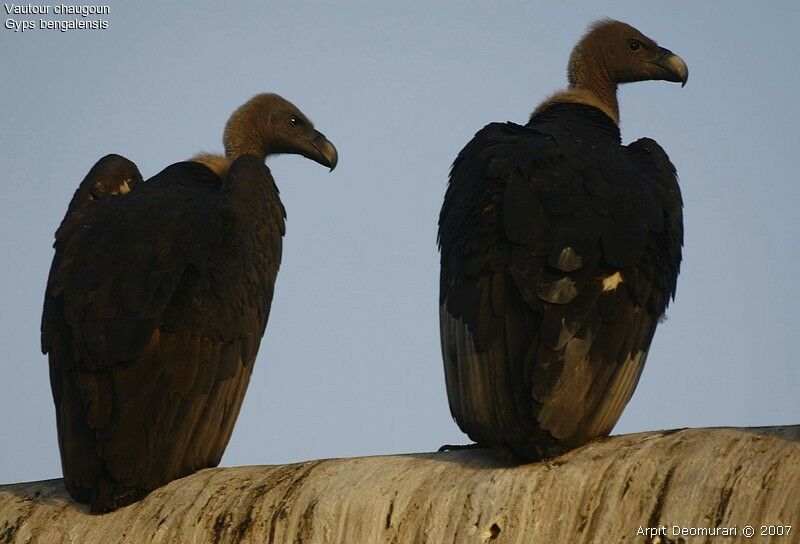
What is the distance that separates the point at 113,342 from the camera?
7879 mm

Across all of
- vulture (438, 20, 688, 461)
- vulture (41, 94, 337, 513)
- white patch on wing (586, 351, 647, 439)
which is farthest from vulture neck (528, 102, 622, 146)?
vulture (41, 94, 337, 513)

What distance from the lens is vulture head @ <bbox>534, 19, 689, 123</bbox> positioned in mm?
11938

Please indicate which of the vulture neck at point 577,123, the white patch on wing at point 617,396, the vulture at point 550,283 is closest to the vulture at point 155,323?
the vulture at point 550,283

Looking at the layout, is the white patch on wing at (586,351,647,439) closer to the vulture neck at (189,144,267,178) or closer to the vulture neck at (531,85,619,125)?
the vulture neck at (531,85,619,125)

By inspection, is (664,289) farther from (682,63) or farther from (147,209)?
(682,63)

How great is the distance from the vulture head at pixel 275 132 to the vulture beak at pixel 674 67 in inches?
121

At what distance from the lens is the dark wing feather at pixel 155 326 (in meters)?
7.66

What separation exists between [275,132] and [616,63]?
3.18 meters

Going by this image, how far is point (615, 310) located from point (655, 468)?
3.88 feet

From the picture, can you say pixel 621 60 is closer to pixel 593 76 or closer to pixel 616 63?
pixel 616 63

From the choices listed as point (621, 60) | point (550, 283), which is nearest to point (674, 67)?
point (621, 60)

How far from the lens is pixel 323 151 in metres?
12.3

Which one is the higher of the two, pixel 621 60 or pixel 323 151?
pixel 621 60

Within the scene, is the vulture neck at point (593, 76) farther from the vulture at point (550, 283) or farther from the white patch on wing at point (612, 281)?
the white patch on wing at point (612, 281)
